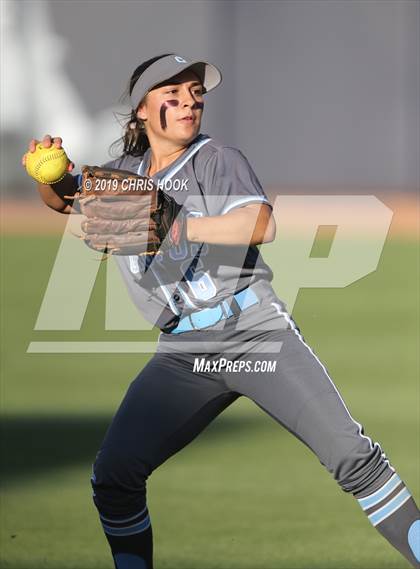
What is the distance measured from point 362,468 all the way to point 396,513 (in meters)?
0.17

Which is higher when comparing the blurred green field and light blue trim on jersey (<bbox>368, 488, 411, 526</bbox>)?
light blue trim on jersey (<bbox>368, 488, 411, 526</bbox>)

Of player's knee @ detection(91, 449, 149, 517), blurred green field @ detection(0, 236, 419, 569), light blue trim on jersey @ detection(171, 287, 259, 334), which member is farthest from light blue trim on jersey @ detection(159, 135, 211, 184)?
blurred green field @ detection(0, 236, 419, 569)

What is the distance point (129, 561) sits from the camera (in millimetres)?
3447

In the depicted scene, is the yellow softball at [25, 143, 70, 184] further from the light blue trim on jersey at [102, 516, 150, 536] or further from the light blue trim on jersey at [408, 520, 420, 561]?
the light blue trim on jersey at [408, 520, 420, 561]

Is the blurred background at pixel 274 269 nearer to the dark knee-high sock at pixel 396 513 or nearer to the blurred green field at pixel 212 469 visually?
the blurred green field at pixel 212 469

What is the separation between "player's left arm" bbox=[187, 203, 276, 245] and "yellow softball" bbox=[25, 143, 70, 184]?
465 mm

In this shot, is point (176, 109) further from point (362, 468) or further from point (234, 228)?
point (362, 468)

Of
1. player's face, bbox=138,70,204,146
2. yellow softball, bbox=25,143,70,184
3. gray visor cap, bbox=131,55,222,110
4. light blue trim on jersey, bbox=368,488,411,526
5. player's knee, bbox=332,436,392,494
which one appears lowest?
light blue trim on jersey, bbox=368,488,411,526

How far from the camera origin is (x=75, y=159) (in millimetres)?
15172

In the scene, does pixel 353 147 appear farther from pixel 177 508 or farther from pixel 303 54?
pixel 177 508

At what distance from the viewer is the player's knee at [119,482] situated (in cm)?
329

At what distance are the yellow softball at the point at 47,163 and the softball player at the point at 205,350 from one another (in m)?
0.15

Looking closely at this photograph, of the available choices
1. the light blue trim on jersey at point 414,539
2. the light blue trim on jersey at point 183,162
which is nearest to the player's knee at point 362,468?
the light blue trim on jersey at point 414,539

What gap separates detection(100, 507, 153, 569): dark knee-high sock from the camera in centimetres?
339
